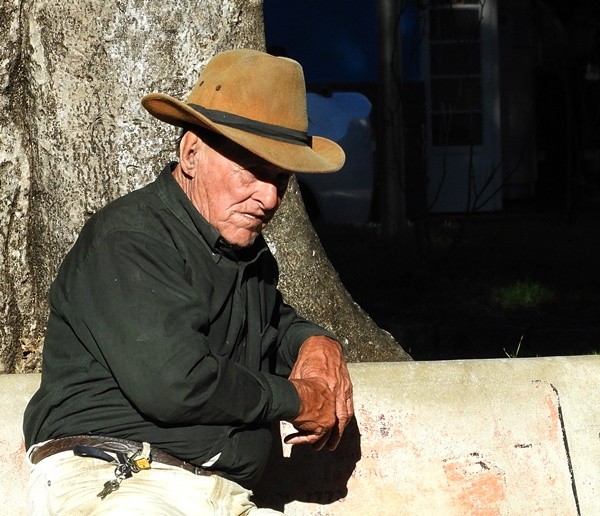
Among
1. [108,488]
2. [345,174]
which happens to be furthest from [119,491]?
[345,174]

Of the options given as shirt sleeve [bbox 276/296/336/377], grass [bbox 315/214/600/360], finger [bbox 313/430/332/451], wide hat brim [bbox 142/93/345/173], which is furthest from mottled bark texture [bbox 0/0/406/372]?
grass [bbox 315/214/600/360]

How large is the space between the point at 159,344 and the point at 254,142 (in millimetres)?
592

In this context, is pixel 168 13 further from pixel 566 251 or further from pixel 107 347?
pixel 566 251

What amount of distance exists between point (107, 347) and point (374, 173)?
10.6m

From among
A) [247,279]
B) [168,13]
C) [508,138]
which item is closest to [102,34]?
[168,13]

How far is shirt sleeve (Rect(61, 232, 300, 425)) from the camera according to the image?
3.08 meters

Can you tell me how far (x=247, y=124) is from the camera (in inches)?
130

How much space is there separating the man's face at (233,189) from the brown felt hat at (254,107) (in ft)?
0.22

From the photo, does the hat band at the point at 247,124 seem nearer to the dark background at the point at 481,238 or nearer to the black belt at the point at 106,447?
the black belt at the point at 106,447

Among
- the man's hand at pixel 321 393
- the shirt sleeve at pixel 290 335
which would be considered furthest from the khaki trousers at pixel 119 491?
the shirt sleeve at pixel 290 335

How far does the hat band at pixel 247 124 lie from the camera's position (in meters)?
3.29

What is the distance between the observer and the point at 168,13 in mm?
4461

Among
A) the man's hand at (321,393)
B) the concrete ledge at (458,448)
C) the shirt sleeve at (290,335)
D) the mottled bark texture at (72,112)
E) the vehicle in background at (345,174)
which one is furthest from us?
the vehicle in background at (345,174)

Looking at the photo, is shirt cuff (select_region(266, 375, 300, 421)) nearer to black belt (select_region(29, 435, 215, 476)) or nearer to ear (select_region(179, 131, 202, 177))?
black belt (select_region(29, 435, 215, 476))
